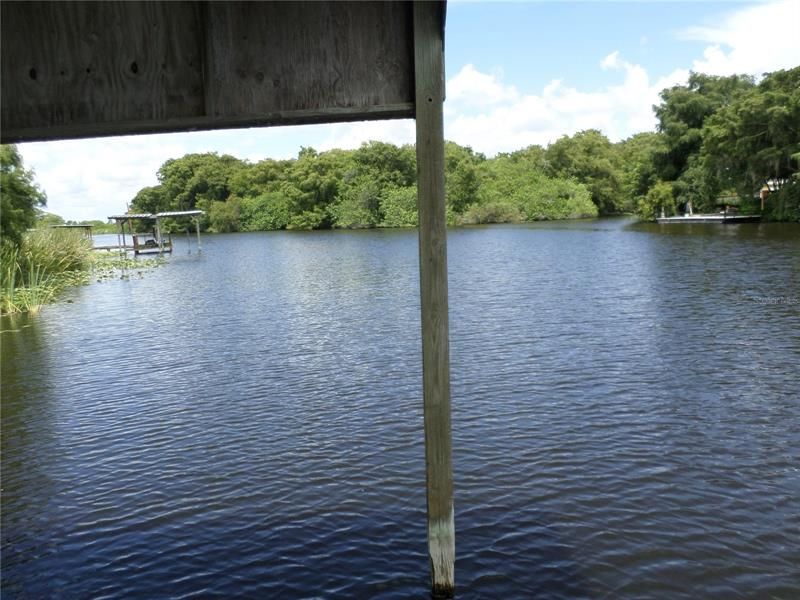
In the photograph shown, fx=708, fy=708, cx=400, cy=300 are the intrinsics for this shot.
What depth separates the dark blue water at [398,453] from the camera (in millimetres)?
6918

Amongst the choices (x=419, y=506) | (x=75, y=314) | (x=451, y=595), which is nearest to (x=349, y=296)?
(x=75, y=314)

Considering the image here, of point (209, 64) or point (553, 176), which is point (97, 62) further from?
point (553, 176)

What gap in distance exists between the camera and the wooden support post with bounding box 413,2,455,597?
4.83m

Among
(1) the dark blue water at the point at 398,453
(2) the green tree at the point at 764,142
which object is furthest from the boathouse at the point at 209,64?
(2) the green tree at the point at 764,142

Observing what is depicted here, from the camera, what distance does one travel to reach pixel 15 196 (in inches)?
925

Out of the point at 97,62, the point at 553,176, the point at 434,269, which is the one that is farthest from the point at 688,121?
the point at 97,62

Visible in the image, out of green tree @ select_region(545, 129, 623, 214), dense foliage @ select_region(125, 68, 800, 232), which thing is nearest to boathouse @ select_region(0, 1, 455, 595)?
dense foliage @ select_region(125, 68, 800, 232)

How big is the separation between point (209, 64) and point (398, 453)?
665 centimetres

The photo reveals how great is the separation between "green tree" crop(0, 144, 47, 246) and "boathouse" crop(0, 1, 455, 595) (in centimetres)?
2004

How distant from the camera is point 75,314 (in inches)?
973

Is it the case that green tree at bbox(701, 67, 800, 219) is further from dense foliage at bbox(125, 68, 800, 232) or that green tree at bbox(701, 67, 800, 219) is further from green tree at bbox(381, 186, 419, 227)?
green tree at bbox(381, 186, 419, 227)

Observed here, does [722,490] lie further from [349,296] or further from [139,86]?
[349,296]

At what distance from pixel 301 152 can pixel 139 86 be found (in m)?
127

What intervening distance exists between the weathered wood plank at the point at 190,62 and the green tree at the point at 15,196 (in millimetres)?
20022
